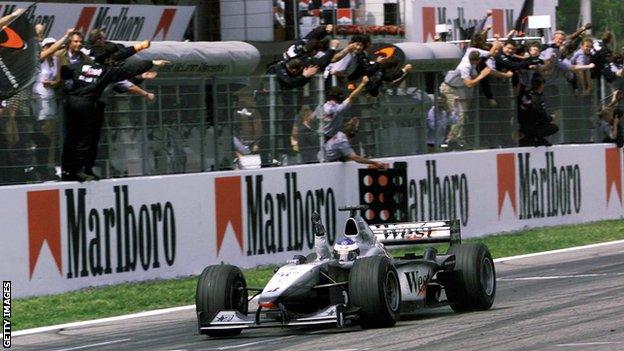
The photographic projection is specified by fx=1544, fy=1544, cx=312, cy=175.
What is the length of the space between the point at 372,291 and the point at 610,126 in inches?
548

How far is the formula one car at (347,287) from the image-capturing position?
11922 millimetres

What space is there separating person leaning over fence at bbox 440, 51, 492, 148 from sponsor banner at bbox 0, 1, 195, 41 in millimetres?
5382

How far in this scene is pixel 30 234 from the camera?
600 inches

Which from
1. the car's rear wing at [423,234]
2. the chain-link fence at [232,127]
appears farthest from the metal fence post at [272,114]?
the car's rear wing at [423,234]

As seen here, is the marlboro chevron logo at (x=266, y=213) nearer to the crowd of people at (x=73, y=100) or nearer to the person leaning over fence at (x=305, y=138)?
the person leaning over fence at (x=305, y=138)

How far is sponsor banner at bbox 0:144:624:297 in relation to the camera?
15.4m

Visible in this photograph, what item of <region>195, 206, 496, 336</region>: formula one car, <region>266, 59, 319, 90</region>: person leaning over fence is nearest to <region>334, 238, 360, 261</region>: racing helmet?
<region>195, 206, 496, 336</region>: formula one car

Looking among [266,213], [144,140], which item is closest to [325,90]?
[266,213]

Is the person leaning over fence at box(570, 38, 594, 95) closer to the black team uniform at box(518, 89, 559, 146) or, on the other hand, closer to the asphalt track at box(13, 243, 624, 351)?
the black team uniform at box(518, 89, 559, 146)

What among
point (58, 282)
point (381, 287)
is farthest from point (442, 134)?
point (381, 287)

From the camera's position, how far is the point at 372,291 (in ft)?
39.1

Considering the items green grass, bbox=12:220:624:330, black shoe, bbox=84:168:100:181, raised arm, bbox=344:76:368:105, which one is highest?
raised arm, bbox=344:76:368:105

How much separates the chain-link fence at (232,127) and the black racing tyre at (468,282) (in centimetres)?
477

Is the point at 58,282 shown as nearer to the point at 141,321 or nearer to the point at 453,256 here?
the point at 141,321
